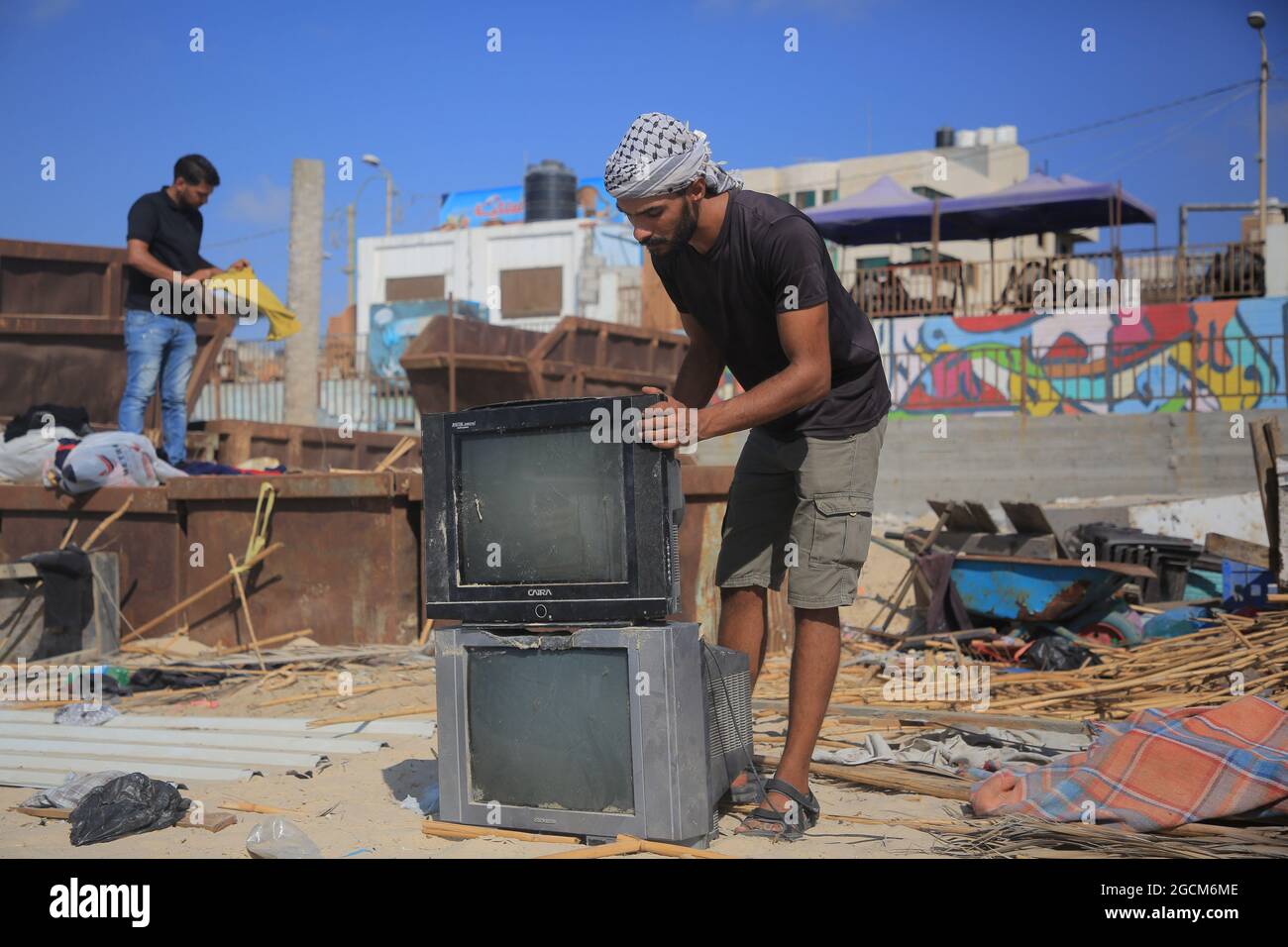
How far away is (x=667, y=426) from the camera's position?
2854 millimetres

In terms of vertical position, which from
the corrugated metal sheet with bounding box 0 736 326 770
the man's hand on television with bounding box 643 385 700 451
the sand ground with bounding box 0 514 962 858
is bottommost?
the sand ground with bounding box 0 514 962 858

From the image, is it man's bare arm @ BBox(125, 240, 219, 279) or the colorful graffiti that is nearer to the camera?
man's bare arm @ BBox(125, 240, 219, 279)

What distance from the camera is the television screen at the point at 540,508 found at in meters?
2.97

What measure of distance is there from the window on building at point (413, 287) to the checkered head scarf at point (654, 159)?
115ft

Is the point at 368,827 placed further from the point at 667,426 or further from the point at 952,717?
the point at 952,717

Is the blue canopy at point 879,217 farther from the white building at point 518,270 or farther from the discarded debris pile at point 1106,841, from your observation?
the discarded debris pile at point 1106,841

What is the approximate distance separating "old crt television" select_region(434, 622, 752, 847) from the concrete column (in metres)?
13.4

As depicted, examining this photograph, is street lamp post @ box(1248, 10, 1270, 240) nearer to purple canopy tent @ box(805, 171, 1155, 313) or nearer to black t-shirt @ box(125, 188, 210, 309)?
purple canopy tent @ box(805, 171, 1155, 313)

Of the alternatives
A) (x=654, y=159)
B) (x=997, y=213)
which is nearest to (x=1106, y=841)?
(x=654, y=159)

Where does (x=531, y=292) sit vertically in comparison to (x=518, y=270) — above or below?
below

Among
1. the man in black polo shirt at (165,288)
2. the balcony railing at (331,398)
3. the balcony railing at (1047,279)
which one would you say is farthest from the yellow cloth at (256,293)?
the balcony railing at (1047,279)

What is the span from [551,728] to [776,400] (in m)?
1.06

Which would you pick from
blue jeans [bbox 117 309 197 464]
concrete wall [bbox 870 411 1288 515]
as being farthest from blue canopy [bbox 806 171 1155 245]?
blue jeans [bbox 117 309 197 464]

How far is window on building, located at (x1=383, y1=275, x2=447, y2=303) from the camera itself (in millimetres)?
37438
